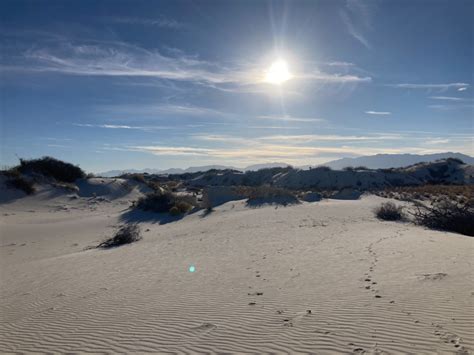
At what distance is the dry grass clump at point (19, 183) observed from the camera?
28.6 metres

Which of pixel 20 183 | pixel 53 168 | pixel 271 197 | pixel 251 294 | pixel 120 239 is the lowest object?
pixel 120 239

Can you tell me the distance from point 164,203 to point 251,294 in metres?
19.8

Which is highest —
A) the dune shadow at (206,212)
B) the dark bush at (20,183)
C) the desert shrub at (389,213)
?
the dark bush at (20,183)

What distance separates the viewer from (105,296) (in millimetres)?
7742

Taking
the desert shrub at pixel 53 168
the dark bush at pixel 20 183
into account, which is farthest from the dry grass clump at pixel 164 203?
the desert shrub at pixel 53 168

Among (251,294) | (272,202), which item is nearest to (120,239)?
(251,294)

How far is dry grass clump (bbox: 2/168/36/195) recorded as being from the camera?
1125 inches

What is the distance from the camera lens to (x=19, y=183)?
28.8 m

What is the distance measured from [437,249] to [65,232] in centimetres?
1743

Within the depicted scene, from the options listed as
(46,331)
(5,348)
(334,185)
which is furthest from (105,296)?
(334,185)

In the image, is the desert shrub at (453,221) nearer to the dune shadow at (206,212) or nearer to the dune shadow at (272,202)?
the dune shadow at (272,202)

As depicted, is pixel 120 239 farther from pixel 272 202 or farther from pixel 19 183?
pixel 19 183

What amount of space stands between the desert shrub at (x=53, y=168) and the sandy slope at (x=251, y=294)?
808 inches

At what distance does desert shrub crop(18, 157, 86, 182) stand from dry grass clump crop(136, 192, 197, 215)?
475 inches
